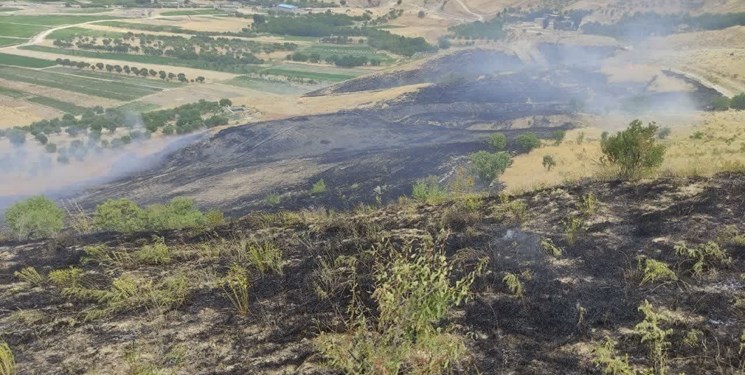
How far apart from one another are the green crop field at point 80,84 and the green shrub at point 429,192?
49.9 metres

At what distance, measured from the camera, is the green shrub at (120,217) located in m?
23.3

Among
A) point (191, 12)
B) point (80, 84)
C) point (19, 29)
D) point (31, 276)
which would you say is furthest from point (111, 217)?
point (191, 12)

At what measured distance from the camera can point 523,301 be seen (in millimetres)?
7418

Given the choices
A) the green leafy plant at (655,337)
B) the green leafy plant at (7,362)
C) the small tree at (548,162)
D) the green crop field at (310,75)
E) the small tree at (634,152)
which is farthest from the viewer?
the green crop field at (310,75)

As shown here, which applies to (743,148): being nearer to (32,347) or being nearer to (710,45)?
(32,347)

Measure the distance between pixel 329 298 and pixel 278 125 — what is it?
43.4 m

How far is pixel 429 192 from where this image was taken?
23.0 meters

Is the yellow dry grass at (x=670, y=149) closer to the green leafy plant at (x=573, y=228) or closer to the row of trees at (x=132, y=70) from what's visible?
the green leafy plant at (x=573, y=228)

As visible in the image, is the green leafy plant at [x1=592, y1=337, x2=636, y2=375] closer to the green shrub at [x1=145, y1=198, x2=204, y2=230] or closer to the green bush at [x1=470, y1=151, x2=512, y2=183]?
the green shrub at [x1=145, y1=198, x2=204, y2=230]

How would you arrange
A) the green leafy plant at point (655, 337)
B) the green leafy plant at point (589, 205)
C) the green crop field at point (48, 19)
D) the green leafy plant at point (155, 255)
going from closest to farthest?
the green leafy plant at point (655, 337) < the green leafy plant at point (589, 205) < the green leafy plant at point (155, 255) < the green crop field at point (48, 19)

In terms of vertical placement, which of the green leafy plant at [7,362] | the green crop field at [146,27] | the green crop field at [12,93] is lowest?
the green crop field at [12,93]

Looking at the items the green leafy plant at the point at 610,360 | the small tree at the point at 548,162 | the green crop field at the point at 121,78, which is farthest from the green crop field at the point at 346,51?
the green leafy plant at the point at 610,360

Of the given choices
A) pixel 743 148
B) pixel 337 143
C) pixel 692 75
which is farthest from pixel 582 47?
pixel 743 148

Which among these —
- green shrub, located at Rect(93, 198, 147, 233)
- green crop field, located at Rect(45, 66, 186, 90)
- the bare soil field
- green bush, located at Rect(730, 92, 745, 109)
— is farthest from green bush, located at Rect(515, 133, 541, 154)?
green crop field, located at Rect(45, 66, 186, 90)
